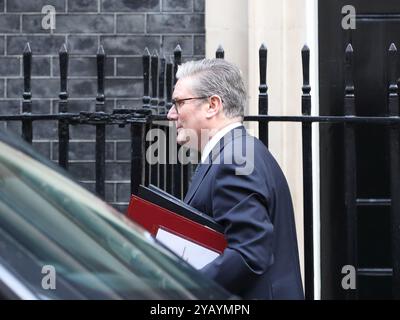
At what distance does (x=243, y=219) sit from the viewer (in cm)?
339

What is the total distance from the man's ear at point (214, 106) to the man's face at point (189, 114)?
0.02 metres

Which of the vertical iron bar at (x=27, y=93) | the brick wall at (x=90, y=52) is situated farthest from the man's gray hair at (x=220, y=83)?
the brick wall at (x=90, y=52)

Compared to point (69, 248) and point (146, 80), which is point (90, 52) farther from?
point (69, 248)

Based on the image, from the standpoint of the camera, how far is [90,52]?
6.73 meters

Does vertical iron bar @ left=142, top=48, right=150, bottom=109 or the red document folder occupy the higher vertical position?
vertical iron bar @ left=142, top=48, right=150, bottom=109

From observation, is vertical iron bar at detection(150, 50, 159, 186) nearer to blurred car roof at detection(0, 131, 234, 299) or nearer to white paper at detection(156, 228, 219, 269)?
white paper at detection(156, 228, 219, 269)

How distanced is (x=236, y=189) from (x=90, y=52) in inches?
136

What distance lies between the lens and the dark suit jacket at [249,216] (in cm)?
339

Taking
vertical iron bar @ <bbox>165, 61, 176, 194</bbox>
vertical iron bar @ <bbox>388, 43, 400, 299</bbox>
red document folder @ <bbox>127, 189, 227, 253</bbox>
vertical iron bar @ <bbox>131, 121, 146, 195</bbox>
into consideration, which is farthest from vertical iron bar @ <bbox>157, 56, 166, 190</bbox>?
red document folder @ <bbox>127, 189, 227, 253</bbox>

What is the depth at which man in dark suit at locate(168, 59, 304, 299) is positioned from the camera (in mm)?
3398

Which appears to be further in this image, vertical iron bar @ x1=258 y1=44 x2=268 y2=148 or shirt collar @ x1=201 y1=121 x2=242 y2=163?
vertical iron bar @ x1=258 y1=44 x2=268 y2=148

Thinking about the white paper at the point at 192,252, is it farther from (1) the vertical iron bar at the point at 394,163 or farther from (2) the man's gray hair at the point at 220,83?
(1) the vertical iron bar at the point at 394,163

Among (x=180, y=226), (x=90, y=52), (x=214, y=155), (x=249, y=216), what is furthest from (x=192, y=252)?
(x=90, y=52)

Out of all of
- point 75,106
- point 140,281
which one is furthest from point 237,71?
point 75,106
